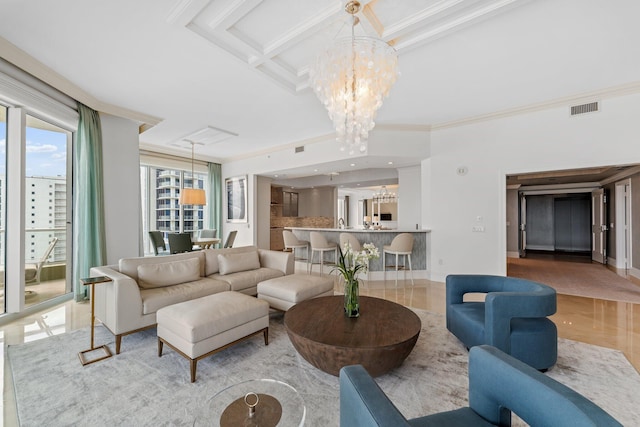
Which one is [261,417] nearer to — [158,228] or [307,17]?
[307,17]

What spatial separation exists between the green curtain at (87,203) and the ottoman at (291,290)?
2864mm

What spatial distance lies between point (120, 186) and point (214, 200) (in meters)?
3.51

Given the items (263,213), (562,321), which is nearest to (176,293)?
(562,321)

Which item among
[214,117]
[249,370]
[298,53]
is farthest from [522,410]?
[214,117]

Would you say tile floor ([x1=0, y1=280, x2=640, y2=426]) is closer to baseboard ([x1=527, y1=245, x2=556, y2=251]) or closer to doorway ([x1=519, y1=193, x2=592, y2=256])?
doorway ([x1=519, y1=193, x2=592, y2=256])

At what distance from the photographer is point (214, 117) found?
4.95 metres

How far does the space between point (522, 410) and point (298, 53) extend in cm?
347

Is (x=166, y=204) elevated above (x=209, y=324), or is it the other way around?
(x=166, y=204)

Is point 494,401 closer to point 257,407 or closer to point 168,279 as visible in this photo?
point 257,407

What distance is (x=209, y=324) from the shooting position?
2.24m

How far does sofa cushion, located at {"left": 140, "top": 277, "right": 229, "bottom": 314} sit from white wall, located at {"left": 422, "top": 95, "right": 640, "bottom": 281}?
164 inches

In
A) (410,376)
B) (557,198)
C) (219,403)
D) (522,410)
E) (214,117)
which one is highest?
(214,117)

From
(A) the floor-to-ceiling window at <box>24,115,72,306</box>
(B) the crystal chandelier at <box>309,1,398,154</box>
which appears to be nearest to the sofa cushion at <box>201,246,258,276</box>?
(A) the floor-to-ceiling window at <box>24,115,72,306</box>

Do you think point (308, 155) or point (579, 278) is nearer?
point (579, 278)
